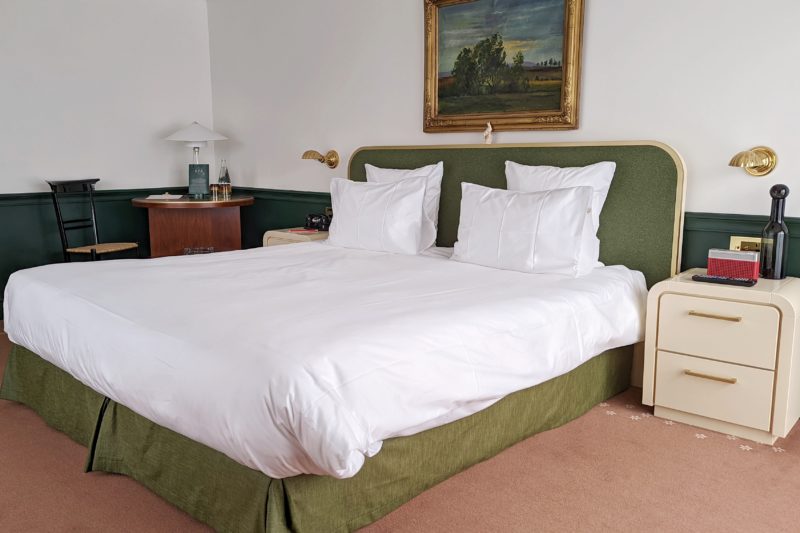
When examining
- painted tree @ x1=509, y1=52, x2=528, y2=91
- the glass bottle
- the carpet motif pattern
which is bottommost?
the carpet motif pattern

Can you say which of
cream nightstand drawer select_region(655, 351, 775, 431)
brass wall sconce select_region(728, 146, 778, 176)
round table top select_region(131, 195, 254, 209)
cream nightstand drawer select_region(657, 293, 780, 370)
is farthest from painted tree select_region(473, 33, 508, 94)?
round table top select_region(131, 195, 254, 209)

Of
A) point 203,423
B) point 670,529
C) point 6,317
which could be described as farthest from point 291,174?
point 670,529

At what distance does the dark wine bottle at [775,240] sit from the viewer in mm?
2892

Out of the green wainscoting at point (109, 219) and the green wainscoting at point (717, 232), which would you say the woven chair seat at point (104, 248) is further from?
the green wainscoting at point (717, 232)

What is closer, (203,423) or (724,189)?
(203,423)

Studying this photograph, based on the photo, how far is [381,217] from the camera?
3.87 m

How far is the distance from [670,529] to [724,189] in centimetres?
174

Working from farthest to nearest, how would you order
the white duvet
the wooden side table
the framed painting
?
1. the wooden side table
2. the framed painting
3. the white duvet

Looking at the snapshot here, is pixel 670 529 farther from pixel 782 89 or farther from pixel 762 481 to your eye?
pixel 782 89

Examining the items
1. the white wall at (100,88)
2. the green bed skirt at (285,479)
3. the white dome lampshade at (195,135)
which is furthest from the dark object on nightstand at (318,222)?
the green bed skirt at (285,479)

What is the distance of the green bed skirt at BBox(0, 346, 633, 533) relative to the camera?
6.40ft

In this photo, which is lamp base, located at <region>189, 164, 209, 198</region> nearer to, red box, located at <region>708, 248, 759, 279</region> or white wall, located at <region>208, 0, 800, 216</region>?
white wall, located at <region>208, 0, 800, 216</region>

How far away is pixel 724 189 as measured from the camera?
126 inches

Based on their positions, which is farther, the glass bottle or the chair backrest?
the glass bottle
